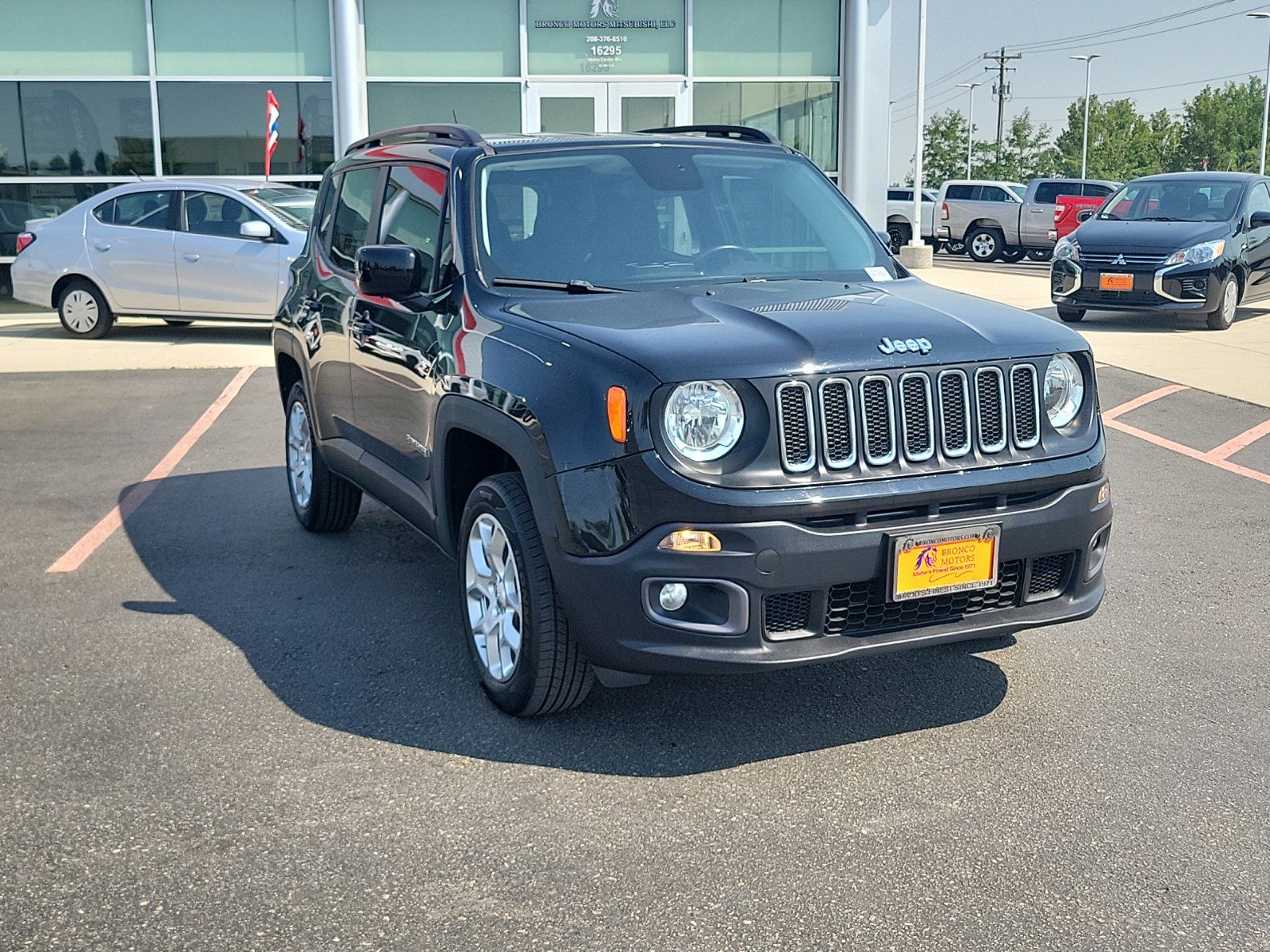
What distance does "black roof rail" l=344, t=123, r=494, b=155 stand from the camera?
5.20 meters

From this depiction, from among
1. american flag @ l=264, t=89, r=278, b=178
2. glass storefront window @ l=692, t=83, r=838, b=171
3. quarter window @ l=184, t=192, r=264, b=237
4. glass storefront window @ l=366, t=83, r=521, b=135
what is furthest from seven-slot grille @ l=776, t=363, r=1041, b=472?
glass storefront window @ l=692, t=83, r=838, b=171

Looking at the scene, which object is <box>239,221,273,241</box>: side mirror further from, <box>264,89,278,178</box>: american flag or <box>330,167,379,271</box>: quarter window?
<box>330,167,379,271</box>: quarter window

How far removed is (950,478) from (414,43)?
16.6 m

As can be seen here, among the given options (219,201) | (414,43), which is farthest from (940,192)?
(219,201)

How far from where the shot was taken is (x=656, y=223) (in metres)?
4.96

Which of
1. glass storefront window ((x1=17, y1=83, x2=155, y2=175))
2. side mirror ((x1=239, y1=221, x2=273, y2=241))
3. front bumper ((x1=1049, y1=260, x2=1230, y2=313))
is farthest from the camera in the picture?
glass storefront window ((x1=17, y1=83, x2=155, y2=175))

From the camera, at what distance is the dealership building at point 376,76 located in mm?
18484

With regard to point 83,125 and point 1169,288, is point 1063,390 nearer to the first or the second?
point 1169,288

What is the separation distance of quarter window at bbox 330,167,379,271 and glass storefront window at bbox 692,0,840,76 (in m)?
14.2

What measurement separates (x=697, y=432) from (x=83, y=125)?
676 inches

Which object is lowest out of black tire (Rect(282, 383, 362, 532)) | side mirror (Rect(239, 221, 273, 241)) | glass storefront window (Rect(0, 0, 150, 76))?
black tire (Rect(282, 383, 362, 532))

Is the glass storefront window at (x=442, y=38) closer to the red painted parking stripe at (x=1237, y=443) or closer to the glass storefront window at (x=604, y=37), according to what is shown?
the glass storefront window at (x=604, y=37)

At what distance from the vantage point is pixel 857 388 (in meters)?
3.82

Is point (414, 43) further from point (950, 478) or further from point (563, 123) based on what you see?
point (950, 478)
